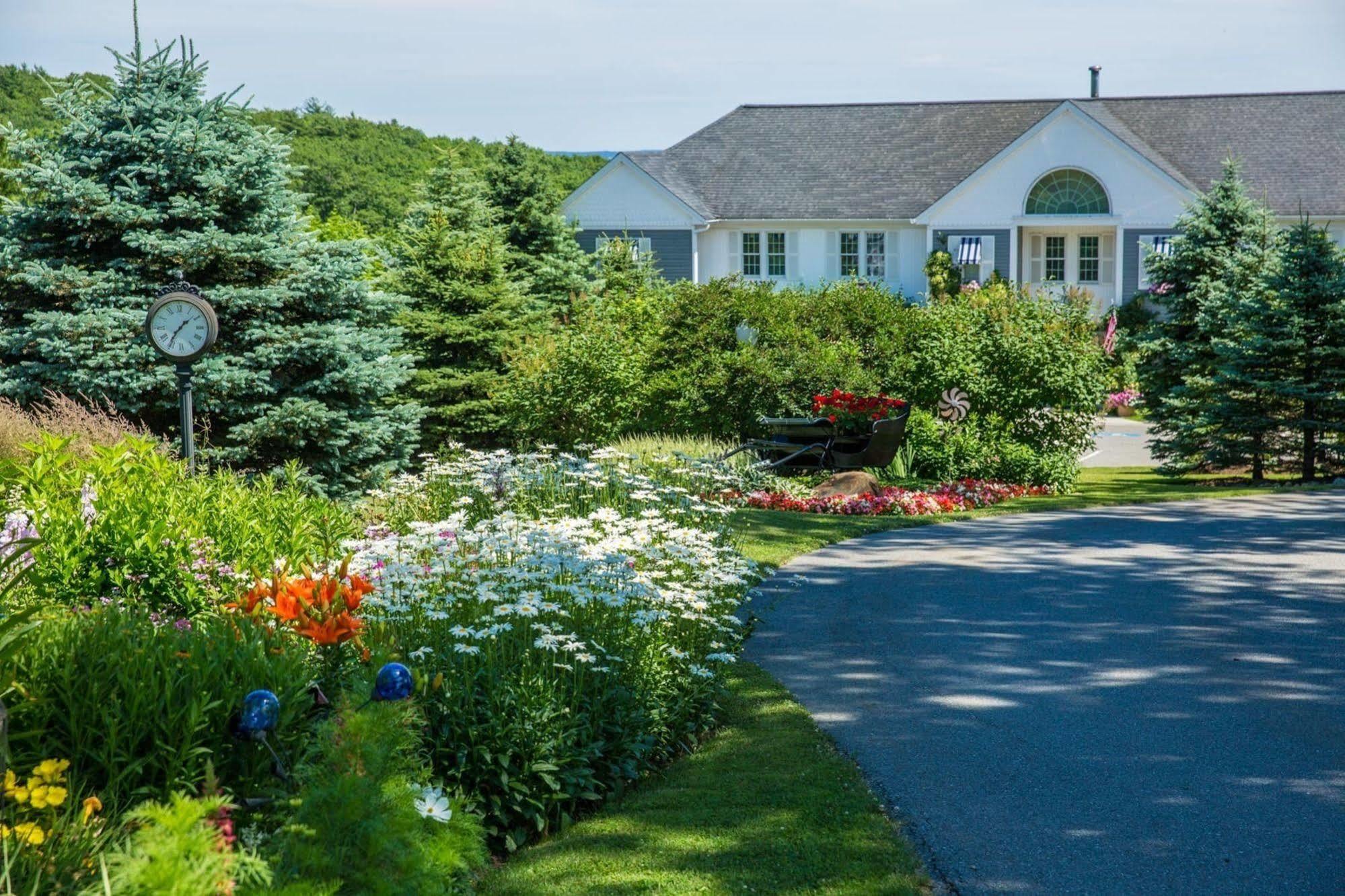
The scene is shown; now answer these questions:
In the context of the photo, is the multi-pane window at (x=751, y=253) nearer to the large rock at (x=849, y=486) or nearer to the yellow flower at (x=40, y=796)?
the large rock at (x=849, y=486)

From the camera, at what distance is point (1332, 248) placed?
55.6 feet

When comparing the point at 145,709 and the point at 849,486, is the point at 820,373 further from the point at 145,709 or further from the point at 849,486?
the point at 145,709

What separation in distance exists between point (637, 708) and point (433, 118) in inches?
1382

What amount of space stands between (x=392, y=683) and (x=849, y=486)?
34.9 feet

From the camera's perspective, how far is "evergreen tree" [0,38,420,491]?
10883 millimetres

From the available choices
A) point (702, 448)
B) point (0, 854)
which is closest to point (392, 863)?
point (0, 854)

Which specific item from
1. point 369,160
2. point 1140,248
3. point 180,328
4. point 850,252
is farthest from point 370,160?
point 180,328

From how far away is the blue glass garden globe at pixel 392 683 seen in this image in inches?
139

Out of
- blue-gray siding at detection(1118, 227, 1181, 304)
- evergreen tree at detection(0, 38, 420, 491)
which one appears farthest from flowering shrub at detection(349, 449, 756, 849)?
blue-gray siding at detection(1118, 227, 1181, 304)

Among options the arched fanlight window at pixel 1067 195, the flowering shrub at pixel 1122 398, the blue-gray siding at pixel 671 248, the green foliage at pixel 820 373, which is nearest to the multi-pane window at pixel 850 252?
the blue-gray siding at pixel 671 248

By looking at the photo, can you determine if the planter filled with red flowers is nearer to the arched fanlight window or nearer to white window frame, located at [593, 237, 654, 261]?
white window frame, located at [593, 237, 654, 261]

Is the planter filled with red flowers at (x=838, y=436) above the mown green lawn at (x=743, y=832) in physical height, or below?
above

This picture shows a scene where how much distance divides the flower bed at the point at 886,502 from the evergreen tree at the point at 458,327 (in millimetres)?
5247

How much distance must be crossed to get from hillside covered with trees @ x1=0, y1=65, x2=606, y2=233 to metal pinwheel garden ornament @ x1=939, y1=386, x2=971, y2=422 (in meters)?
22.0
